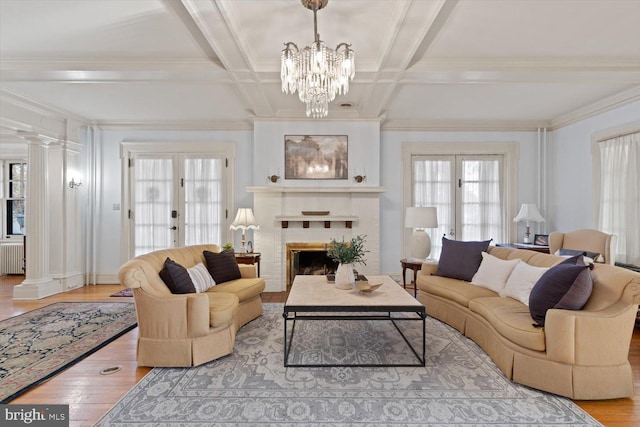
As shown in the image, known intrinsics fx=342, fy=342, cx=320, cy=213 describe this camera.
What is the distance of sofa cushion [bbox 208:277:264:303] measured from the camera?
11.9ft

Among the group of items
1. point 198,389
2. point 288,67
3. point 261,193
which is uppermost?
point 288,67

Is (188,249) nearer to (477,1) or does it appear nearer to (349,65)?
(349,65)

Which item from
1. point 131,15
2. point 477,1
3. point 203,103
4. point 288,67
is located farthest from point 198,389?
point 203,103

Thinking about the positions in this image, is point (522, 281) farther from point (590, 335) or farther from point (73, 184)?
point (73, 184)

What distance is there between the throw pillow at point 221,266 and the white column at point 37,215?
10.1 feet

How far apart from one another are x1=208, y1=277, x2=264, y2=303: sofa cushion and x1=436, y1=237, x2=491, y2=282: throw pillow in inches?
86.9

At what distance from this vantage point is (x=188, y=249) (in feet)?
13.0

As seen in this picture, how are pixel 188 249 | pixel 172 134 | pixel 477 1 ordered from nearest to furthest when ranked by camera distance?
1. pixel 477 1
2. pixel 188 249
3. pixel 172 134

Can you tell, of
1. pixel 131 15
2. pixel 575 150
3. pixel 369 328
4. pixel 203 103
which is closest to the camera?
pixel 131 15

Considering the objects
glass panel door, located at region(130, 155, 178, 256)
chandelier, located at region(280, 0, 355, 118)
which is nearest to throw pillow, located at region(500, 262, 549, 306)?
chandelier, located at region(280, 0, 355, 118)

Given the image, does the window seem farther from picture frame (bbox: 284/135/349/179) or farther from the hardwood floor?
picture frame (bbox: 284/135/349/179)

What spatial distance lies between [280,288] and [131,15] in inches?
160

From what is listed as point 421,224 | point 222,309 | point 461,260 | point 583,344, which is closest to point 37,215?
point 222,309

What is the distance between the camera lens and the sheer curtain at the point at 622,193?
428 cm
